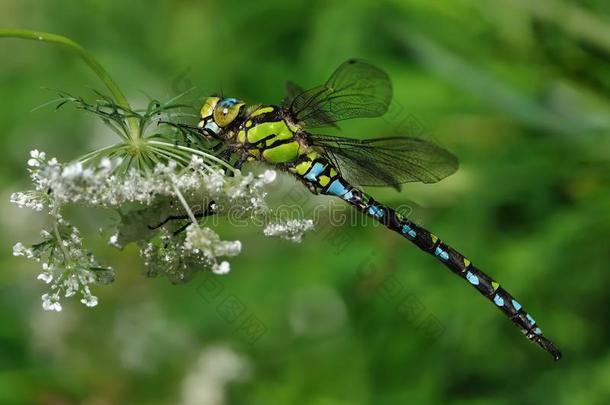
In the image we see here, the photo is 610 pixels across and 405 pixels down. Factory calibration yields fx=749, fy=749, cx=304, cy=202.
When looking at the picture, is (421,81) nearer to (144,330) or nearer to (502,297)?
(502,297)

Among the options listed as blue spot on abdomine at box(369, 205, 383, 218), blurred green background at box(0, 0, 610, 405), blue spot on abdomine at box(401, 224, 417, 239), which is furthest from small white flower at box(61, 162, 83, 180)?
blurred green background at box(0, 0, 610, 405)

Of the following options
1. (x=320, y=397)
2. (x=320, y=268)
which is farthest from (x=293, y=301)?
(x=320, y=397)

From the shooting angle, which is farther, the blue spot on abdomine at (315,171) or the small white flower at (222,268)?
the blue spot on abdomine at (315,171)

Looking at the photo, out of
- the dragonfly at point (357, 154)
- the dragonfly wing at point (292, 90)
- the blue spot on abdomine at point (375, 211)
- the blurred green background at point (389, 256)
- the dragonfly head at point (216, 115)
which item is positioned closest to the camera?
the dragonfly head at point (216, 115)

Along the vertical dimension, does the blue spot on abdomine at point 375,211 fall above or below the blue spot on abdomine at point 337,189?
below

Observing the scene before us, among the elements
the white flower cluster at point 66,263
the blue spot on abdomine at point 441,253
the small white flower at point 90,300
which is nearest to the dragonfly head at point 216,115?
the white flower cluster at point 66,263

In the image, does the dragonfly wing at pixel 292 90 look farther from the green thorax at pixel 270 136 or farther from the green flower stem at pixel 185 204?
the green flower stem at pixel 185 204
